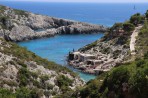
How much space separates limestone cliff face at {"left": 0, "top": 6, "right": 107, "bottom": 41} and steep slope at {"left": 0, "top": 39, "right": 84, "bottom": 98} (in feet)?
250

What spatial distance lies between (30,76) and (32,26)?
10868 cm

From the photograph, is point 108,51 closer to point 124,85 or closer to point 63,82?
point 63,82

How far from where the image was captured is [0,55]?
139 feet

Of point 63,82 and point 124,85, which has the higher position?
point 124,85

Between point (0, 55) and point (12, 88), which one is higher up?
point (0, 55)

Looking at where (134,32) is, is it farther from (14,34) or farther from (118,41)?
(14,34)

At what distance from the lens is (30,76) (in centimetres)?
4144

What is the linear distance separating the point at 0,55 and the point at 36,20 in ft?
365

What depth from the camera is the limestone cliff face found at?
12612 cm

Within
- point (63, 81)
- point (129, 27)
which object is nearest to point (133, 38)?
point (129, 27)

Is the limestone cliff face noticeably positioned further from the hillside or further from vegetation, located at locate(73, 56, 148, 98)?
vegetation, located at locate(73, 56, 148, 98)

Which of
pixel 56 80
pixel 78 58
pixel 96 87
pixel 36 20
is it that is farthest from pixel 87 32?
pixel 96 87

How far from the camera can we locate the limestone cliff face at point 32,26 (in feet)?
414

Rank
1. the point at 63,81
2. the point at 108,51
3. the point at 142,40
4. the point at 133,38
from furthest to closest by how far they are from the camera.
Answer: the point at 108,51, the point at 133,38, the point at 142,40, the point at 63,81
